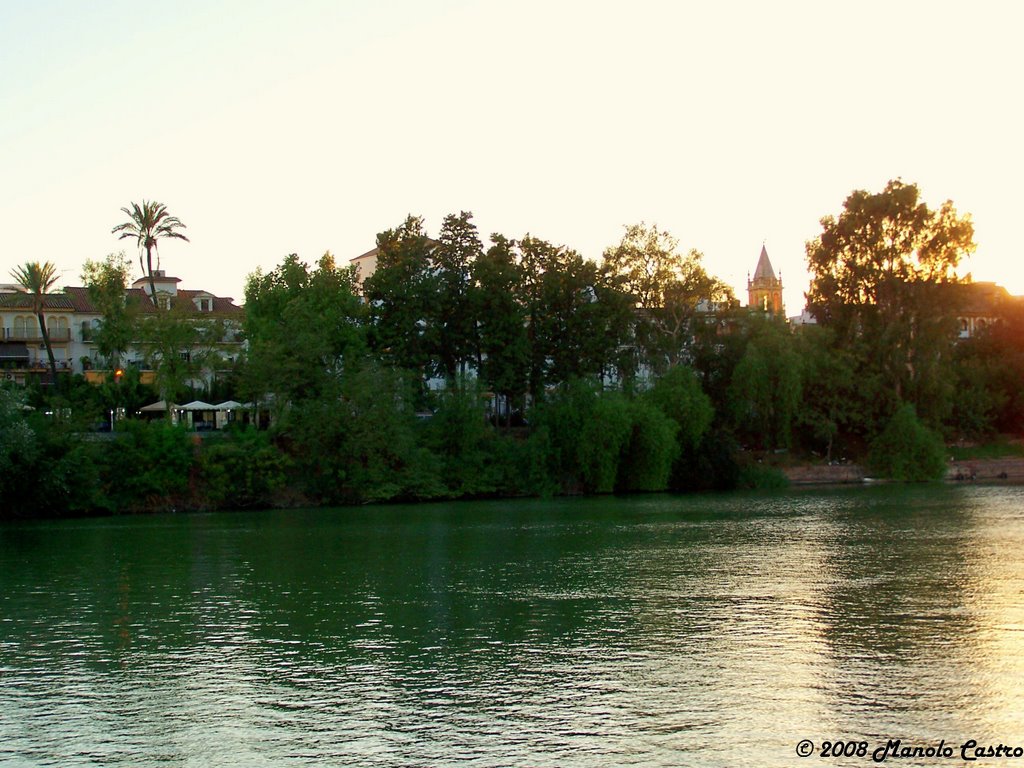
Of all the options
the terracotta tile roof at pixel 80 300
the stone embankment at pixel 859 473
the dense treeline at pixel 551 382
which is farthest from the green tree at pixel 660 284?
the terracotta tile roof at pixel 80 300

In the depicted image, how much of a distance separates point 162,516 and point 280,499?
8.18 metres

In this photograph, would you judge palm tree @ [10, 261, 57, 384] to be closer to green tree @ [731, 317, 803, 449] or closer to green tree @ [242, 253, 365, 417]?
green tree @ [242, 253, 365, 417]

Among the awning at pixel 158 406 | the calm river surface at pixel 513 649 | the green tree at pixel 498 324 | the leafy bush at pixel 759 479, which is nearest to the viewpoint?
the calm river surface at pixel 513 649

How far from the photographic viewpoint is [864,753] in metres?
17.4

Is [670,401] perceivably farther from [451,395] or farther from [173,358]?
[173,358]

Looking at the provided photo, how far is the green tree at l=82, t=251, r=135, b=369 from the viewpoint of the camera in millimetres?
81000

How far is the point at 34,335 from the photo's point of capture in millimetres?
116875

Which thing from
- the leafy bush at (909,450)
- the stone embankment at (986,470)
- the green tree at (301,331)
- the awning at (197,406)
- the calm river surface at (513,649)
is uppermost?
the green tree at (301,331)

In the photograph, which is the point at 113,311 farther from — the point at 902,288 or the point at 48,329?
the point at 902,288

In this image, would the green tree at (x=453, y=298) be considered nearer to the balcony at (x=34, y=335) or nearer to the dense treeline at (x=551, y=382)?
the dense treeline at (x=551, y=382)

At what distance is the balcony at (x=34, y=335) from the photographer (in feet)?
382

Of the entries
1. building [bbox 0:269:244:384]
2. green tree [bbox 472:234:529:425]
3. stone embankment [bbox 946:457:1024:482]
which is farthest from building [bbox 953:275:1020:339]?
building [bbox 0:269:244:384]

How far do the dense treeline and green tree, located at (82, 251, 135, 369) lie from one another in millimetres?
3551

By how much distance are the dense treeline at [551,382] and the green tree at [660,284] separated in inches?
7.1
